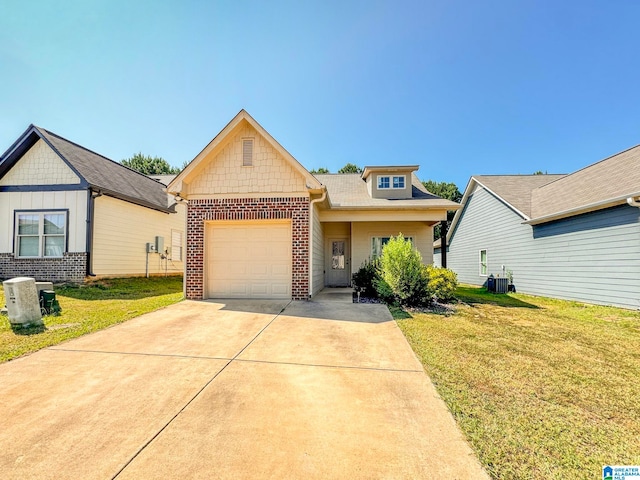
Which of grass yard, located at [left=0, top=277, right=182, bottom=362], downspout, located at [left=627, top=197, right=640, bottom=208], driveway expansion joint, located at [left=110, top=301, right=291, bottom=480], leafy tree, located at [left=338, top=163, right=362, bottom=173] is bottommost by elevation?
driveway expansion joint, located at [left=110, top=301, right=291, bottom=480]

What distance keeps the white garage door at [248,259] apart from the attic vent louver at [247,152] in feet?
6.20

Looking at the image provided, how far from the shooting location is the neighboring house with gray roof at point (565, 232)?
8.75m

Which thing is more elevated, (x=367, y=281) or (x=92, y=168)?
(x=92, y=168)

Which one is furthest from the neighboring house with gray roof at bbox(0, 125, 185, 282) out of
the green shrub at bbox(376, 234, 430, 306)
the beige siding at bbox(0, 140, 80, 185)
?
the green shrub at bbox(376, 234, 430, 306)

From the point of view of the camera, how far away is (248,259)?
916 centimetres

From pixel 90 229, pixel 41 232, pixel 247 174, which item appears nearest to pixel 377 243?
pixel 247 174

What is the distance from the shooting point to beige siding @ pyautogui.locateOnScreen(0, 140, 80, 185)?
11750mm

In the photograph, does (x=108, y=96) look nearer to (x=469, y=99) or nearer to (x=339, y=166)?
(x=469, y=99)

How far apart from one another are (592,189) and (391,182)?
23.9ft

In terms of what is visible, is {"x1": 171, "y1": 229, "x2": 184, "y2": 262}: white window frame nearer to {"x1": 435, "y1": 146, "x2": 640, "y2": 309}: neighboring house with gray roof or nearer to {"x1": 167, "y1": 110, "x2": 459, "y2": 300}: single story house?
{"x1": 167, "y1": 110, "x2": 459, "y2": 300}: single story house

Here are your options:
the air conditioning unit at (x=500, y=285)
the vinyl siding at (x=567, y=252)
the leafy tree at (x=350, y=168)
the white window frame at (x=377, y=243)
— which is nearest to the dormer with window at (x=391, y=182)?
the white window frame at (x=377, y=243)

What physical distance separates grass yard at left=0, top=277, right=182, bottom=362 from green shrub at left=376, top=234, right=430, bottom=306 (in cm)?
645

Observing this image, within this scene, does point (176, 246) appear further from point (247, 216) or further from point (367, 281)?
point (367, 281)

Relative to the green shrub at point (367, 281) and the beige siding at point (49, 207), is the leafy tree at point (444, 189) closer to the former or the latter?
the green shrub at point (367, 281)
